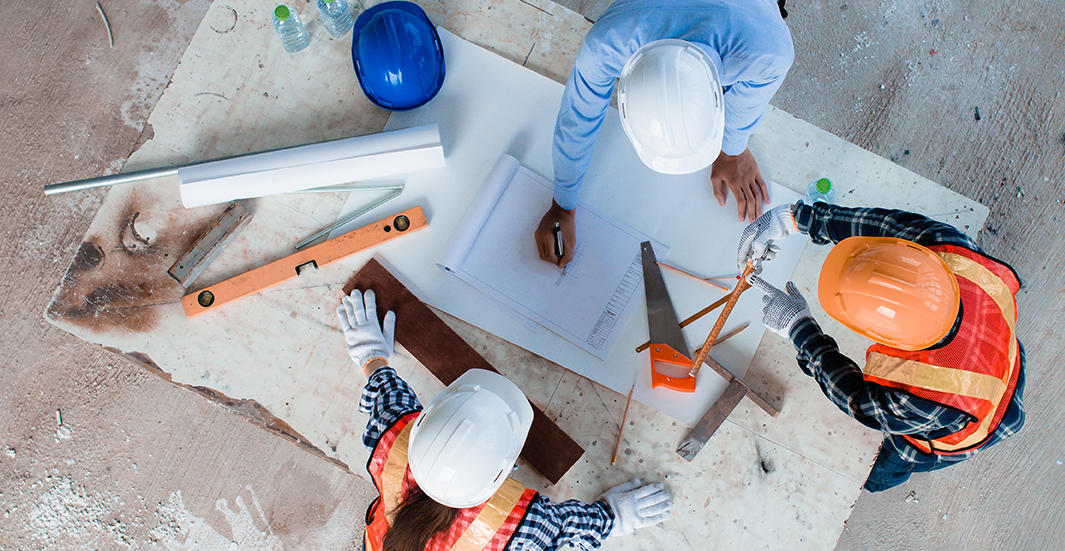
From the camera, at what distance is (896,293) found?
1040 millimetres

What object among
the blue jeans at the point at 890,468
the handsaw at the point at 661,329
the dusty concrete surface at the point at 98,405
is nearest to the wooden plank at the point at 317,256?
the dusty concrete surface at the point at 98,405

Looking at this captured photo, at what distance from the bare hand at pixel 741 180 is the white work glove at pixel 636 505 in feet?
2.91

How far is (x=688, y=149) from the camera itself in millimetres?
1010

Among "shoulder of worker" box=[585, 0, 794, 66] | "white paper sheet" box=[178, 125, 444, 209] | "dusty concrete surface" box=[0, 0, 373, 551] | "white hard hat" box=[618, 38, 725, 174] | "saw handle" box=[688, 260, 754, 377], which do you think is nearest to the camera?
"white hard hat" box=[618, 38, 725, 174]

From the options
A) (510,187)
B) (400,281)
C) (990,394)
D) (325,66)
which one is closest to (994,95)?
(990,394)

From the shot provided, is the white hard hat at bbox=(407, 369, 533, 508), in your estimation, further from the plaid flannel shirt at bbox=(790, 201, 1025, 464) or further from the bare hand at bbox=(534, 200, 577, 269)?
the plaid flannel shirt at bbox=(790, 201, 1025, 464)

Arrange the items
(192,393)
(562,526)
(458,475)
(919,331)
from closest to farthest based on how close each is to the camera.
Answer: (919,331) < (458,475) < (562,526) < (192,393)

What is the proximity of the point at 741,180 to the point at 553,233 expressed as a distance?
614mm

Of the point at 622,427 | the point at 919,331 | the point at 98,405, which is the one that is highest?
the point at 919,331

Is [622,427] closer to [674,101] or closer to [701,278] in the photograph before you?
[701,278]

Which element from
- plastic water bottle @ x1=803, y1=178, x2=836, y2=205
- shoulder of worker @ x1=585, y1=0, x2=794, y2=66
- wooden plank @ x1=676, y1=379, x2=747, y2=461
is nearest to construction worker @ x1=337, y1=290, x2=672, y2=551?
wooden plank @ x1=676, y1=379, x2=747, y2=461

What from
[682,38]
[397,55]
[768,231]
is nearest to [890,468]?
[768,231]

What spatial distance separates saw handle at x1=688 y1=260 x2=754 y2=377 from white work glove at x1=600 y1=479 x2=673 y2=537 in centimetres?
38

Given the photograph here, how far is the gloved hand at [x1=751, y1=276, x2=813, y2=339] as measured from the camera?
142 cm
